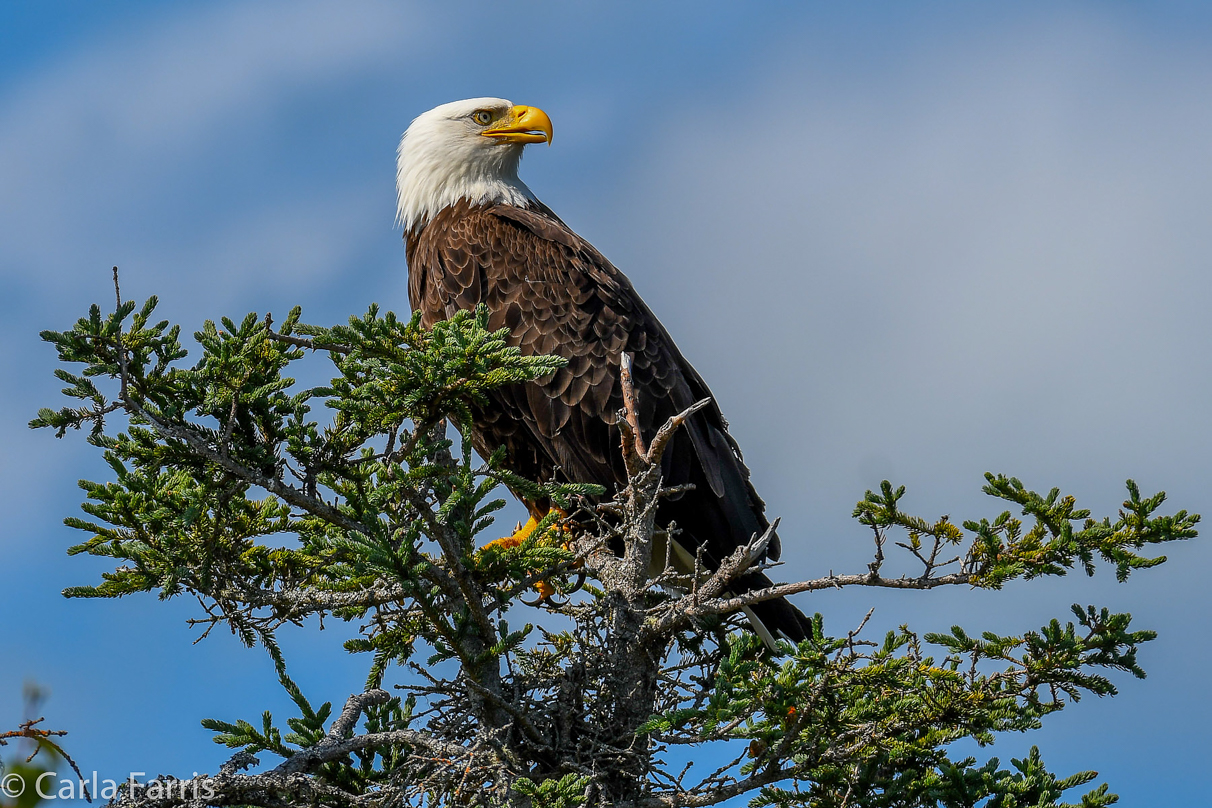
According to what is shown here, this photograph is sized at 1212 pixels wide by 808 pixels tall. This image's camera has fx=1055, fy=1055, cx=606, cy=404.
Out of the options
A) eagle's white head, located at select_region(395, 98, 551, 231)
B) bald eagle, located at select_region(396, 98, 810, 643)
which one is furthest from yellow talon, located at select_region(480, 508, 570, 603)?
eagle's white head, located at select_region(395, 98, 551, 231)

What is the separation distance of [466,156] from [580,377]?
2.06m

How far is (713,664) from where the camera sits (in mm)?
4633

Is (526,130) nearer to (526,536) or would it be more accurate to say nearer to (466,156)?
(466,156)

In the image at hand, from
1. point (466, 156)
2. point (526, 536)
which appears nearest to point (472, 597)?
point (526, 536)

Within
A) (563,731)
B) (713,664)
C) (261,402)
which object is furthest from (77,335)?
(713,664)

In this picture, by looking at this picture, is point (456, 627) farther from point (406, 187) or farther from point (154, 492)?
point (406, 187)

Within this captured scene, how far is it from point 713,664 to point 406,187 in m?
3.90

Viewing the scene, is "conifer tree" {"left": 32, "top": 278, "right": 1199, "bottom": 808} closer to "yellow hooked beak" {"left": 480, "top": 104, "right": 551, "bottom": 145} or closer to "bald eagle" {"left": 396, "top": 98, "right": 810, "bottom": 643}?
"bald eagle" {"left": 396, "top": 98, "right": 810, "bottom": 643}

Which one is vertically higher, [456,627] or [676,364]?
[676,364]

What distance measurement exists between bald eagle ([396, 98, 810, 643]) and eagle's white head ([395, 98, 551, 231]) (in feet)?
1.21

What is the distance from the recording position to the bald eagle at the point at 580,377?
556 centimetres

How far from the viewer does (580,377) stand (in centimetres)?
564

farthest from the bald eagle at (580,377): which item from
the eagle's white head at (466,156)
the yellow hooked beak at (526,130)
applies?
the yellow hooked beak at (526,130)

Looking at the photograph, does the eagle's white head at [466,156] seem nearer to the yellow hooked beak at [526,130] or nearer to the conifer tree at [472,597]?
the yellow hooked beak at [526,130]
